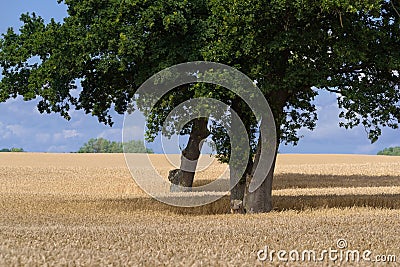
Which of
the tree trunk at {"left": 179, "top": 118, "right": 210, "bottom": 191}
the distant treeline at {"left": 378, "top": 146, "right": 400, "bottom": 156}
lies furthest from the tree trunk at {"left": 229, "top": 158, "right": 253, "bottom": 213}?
the distant treeline at {"left": 378, "top": 146, "right": 400, "bottom": 156}

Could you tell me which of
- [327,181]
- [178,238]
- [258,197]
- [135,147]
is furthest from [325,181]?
[178,238]

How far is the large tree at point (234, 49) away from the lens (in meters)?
20.4

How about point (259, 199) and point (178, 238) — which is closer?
point (178, 238)

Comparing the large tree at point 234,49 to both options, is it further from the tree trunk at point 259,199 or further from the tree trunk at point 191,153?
the tree trunk at point 191,153

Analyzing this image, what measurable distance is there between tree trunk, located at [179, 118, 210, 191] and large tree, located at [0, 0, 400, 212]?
8.43 metres

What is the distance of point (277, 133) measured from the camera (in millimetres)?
23188

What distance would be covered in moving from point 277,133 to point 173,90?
4.12 meters

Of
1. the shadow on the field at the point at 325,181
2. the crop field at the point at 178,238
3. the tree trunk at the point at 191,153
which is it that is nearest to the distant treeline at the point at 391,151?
the shadow on the field at the point at 325,181

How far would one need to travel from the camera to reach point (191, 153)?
116 ft

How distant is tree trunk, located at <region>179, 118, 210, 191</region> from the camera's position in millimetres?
33259

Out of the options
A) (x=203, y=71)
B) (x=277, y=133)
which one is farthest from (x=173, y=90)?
(x=277, y=133)

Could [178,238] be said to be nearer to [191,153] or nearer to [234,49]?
[234,49]

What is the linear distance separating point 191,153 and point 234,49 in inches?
595

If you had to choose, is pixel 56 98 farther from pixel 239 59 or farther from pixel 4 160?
pixel 4 160
